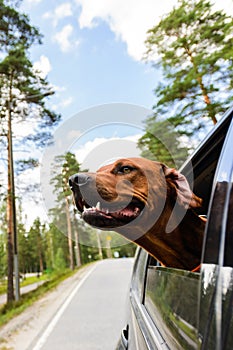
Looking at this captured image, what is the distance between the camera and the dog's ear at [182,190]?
198cm

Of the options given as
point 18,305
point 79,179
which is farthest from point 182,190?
point 18,305

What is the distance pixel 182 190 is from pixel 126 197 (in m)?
0.30

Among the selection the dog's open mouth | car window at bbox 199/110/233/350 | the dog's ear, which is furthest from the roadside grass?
car window at bbox 199/110/233/350

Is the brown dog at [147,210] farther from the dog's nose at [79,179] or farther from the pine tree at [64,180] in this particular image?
the pine tree at [64,180]

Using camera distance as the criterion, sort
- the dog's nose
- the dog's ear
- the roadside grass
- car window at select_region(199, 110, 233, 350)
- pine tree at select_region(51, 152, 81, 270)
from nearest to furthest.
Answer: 1. car window at select_region(199, 110, 233, 350)
2. the dog's nose
3. the dog's ear
4. pine tree at select_region(51, 152, 81, 270)
5. the roadside grass

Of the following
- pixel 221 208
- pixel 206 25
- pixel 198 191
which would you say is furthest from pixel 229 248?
pixel 206 25

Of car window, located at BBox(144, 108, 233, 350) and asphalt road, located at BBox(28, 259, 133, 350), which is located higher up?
car window, located at BBox(144, 108, 233, 350)

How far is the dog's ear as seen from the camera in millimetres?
1979

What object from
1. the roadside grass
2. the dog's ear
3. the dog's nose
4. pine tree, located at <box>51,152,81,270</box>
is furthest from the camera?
the roadside grass

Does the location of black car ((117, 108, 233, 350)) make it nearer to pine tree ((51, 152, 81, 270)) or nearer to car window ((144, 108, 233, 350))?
car window ((144, 108, 233, 350))

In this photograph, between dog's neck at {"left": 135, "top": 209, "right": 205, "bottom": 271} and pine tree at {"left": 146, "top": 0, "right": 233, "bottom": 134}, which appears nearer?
dog's neck at {"left": 135, "top": 209, "right": 205, "bottom": 271}

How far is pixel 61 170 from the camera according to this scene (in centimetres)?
260

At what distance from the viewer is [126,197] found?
195 centimetres

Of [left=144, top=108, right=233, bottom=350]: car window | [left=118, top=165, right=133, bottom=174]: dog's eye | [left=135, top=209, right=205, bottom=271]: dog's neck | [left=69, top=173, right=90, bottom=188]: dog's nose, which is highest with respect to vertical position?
[left=118, top=165, right=133, bottom=174]: dog's eye
